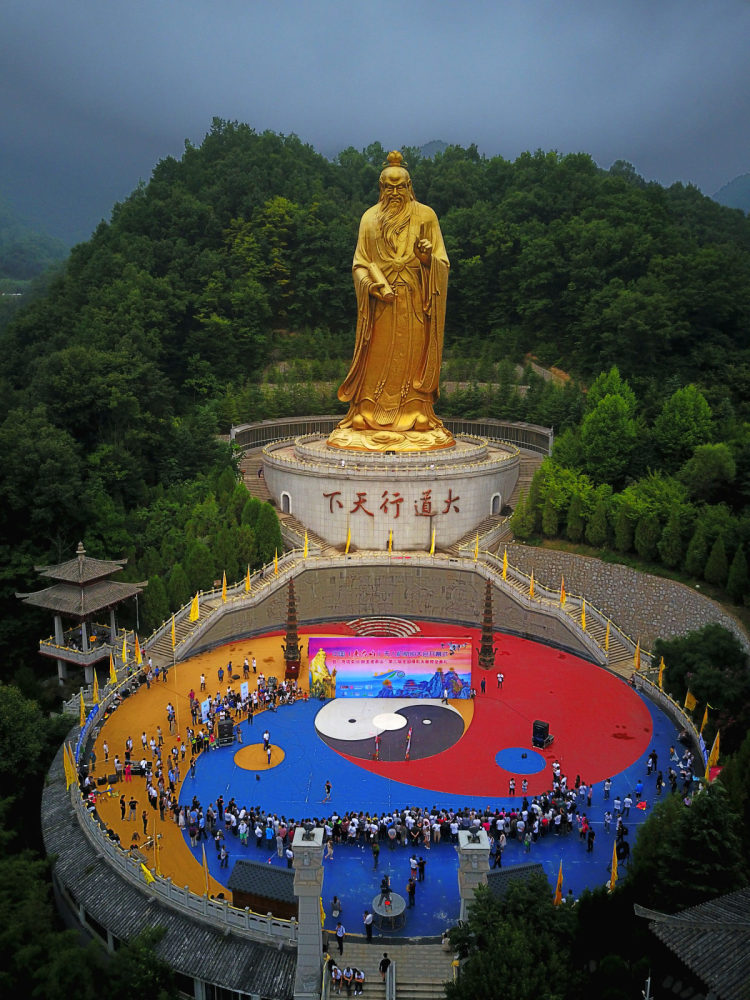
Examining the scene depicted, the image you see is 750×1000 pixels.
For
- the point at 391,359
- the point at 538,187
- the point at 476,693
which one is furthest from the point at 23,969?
the point at 538,187

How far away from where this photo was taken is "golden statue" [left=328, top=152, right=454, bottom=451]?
30672 mm

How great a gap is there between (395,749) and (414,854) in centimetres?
409

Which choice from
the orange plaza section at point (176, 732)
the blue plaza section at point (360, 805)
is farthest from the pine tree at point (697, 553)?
the orange plaza section at point (176, 732)

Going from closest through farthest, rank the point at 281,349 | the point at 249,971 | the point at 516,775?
the point at 249,971
the point at 516,775
the point at 281,349

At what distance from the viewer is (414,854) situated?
15109mm

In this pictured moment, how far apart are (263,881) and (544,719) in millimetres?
9978

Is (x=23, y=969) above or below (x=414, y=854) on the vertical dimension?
above

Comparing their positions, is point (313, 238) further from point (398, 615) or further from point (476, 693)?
point (476, 693)

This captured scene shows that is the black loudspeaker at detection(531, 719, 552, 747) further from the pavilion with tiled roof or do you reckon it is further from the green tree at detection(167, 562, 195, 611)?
the green tree at detection(167, 562, 195, 611)

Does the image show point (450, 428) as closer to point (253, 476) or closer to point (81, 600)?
point (253, 476)

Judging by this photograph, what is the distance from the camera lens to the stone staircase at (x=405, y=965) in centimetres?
1176

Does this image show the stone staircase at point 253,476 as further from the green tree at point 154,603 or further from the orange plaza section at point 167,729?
the orange plaza section at point 167,729

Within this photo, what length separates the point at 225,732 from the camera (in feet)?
62.6

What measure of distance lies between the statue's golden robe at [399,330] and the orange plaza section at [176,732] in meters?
10.0
